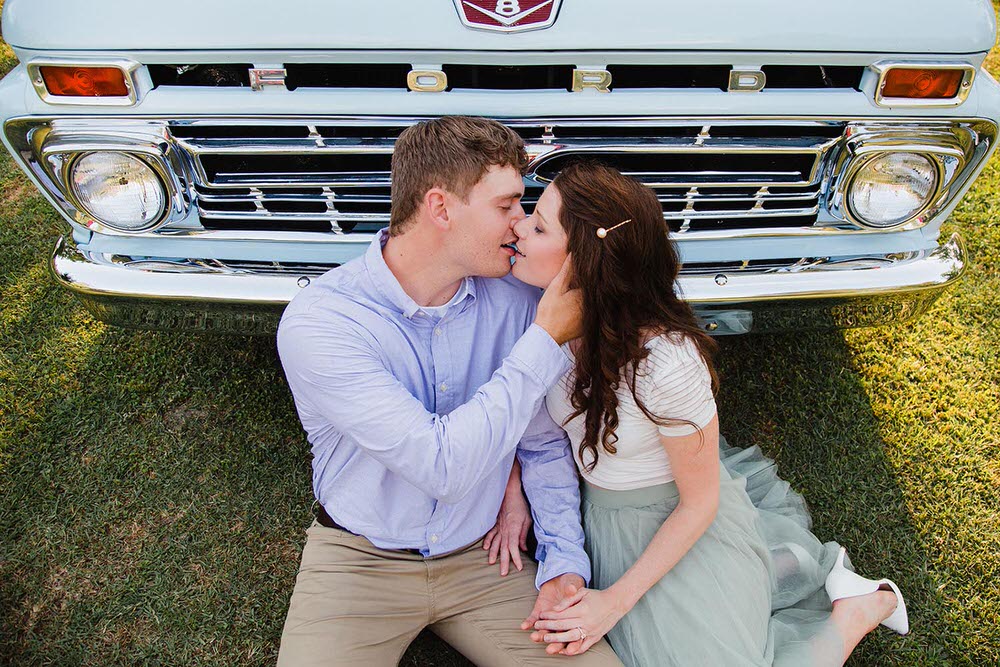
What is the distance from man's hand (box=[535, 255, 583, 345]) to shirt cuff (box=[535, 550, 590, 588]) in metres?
0.63

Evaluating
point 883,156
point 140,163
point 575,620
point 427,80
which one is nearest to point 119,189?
point 140,163

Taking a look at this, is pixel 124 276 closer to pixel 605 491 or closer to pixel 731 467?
pixel 605 491

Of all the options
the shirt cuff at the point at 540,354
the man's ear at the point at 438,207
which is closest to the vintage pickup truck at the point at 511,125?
the man's ear at the point at 438,207

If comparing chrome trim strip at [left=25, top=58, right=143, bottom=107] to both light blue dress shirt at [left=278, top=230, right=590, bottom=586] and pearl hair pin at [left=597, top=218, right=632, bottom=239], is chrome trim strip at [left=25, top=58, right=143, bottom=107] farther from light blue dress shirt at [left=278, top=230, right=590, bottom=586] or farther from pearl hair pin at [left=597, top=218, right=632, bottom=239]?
pearl hair pin at [left=597, top=218, right=632, bottom=239]

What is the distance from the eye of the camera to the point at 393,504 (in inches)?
85.8

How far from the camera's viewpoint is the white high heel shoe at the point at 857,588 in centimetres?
228

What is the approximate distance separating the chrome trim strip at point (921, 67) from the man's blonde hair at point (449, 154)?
3.26 feet

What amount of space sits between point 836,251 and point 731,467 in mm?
768

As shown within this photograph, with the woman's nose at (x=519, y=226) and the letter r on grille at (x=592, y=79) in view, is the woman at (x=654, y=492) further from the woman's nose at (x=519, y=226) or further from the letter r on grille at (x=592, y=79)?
the letter r on grille at (x=592, y=79)

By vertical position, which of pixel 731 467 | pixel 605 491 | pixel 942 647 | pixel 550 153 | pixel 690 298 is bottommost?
pixel 942 647

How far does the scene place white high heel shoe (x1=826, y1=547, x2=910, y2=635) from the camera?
2283 millimetres

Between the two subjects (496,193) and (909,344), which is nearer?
(496,193)

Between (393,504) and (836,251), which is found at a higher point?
(836,251)

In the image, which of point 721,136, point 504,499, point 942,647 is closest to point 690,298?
point 721,136
